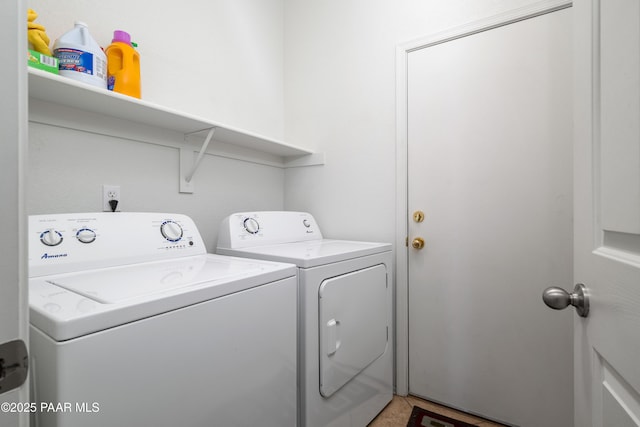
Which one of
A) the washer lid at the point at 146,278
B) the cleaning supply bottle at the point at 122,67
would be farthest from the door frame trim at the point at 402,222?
the cleaning supply bottle at the point at 122,67

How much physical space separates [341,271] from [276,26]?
2011 millimetres

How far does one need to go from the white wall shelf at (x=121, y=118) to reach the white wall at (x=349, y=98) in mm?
379

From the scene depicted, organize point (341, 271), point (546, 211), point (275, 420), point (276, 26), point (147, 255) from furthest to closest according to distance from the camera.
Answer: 1. point (276, 26)
2. point (546, 211)
3. point (341, 271)
4. point (147, 255)
5. point (275, 420)

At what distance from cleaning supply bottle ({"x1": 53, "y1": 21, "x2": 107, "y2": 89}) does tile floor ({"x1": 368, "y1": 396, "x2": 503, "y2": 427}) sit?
2094mm

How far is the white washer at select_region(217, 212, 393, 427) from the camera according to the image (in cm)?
119

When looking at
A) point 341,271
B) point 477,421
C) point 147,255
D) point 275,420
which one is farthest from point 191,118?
point 477,421

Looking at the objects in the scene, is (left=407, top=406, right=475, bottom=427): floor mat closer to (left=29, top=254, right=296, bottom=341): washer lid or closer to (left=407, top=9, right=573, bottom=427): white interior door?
(left=407, top=9, right=573, bottom=427): white interior door

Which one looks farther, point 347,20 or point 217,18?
point 347,20

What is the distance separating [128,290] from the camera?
2.63 feet

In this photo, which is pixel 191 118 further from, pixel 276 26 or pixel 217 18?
pixel 276 26

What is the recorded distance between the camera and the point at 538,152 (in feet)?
4.92

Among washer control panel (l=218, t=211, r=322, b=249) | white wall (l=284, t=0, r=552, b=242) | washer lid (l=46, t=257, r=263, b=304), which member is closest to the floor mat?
white wall (l=284, t=0, r=552, b=242)

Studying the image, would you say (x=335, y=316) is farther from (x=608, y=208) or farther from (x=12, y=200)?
(x=12, y=200)

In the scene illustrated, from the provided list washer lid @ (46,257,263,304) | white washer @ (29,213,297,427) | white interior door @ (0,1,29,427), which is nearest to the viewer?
white interior door @ (0,1,29,427)
